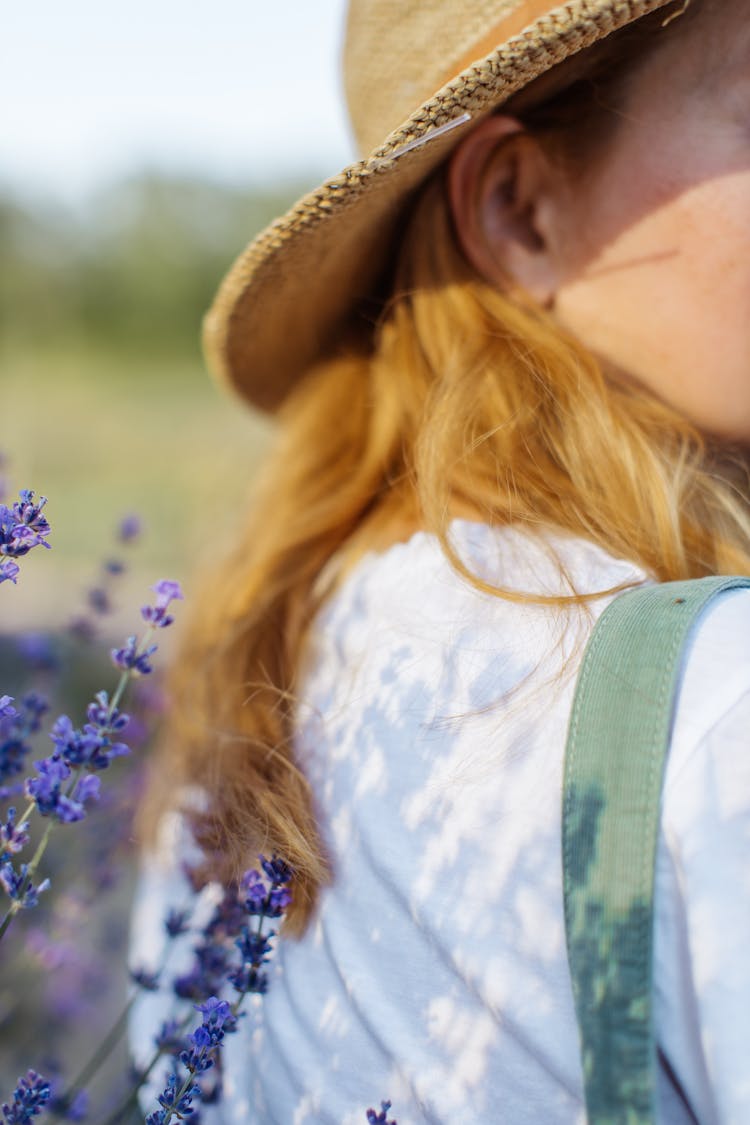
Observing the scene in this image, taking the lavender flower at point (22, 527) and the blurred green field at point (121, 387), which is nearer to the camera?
the lavender flower at point (22, 527)

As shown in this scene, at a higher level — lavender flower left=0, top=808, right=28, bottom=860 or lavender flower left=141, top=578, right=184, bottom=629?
lavender flower left=141, top=578, right=184, bottom=629

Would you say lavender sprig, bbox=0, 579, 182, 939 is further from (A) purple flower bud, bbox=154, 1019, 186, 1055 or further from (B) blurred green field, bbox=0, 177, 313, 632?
(B) blurred green field, bbox=0, 177, 313, 632

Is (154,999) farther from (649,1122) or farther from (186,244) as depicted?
(186,244)

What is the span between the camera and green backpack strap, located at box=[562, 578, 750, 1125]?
2.49 ft

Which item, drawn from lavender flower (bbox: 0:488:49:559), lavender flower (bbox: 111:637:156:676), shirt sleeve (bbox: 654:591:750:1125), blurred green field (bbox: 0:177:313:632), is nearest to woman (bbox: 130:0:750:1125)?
shirt sleeve (bbox: 654:591:750:1125)

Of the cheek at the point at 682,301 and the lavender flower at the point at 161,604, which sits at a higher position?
the cheek at the point at 682,301

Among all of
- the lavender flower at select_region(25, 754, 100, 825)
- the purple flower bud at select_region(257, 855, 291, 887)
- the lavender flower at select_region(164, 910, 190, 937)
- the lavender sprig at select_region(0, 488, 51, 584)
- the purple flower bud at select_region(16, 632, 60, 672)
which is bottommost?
the purple flower bud at select_region(257, 855, 291, 887)

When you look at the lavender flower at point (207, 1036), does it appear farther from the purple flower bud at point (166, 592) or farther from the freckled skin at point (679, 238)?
the freckled skin at point (679, 238)

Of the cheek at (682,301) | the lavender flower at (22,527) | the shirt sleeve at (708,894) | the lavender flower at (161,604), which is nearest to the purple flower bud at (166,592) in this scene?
the lavender flower at (161,604)

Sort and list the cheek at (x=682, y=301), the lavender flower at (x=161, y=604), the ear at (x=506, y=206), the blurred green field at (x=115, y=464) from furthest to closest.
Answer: the blurred green field at (x=115, y=464)
the ear at (x=506, y=206)
the cheek at (x=682, y=301)
the lavender flower at (x=161, y=604)

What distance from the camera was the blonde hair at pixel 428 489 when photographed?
1138mm

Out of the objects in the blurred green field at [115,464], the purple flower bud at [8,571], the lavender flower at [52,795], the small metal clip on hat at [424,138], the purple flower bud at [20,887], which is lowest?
the purple flower bud at [20,887]

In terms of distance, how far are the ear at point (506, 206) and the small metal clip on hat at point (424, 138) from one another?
19 centimetres

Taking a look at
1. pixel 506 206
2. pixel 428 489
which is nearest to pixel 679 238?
pixel 506 206
